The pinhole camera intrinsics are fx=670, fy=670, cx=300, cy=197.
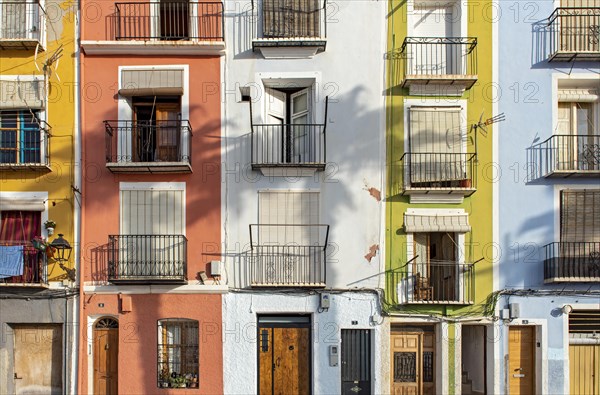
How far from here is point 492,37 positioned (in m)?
16.2

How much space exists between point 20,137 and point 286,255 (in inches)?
275

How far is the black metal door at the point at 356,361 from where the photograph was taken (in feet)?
51.4

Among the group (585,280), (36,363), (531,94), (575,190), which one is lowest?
(36,363)

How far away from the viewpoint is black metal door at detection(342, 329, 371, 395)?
1567 cm

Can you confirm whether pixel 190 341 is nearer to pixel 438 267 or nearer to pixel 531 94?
pixel 438 267

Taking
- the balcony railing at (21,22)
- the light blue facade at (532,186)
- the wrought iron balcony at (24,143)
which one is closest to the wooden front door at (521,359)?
the light blue facade at (532,186)

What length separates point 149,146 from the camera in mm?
16250

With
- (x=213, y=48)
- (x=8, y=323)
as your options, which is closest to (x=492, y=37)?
(x=213, y=48)

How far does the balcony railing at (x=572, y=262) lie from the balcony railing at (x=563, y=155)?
1776mm

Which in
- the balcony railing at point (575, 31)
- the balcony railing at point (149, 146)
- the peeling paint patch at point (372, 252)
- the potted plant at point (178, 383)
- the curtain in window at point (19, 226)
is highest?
the balcony railing at point (575, 31)

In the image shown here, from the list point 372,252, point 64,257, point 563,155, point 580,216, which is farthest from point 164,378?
point 563,155

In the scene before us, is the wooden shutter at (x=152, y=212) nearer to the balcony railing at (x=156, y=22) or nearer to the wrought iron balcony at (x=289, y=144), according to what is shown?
the wrought iron balcony at (x=289, y=144)

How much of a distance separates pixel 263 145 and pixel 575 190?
746 centimetres

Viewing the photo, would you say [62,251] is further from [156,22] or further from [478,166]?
[478,166]
